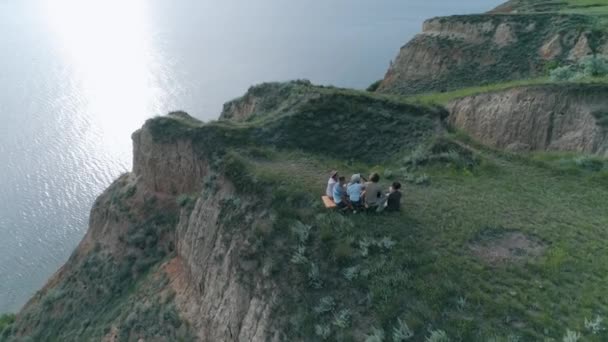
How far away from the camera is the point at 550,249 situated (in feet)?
40.3

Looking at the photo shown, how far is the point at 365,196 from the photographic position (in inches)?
548

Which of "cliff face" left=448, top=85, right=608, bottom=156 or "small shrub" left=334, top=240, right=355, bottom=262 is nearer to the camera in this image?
"small shrub" left=334, top=240, right=355, bottom=262

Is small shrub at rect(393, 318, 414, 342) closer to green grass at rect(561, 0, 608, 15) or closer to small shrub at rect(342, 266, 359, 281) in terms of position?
small shrub at rect(342, 266, 359, 281)

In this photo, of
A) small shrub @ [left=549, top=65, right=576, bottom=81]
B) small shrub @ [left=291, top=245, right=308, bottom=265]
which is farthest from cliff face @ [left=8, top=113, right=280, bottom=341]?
small shrub @ [left=549, top=65, right=576, bottom=81]

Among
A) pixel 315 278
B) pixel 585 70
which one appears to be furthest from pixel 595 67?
pixel 315 278

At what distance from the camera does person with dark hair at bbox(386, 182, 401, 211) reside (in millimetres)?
13812

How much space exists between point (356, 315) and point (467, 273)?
2.72m

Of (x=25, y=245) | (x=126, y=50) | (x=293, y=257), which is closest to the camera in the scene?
(x=293, y=257)

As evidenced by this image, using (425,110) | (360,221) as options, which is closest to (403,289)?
(360,221)

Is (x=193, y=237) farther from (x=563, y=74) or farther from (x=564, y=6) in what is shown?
(x=564, y=6)

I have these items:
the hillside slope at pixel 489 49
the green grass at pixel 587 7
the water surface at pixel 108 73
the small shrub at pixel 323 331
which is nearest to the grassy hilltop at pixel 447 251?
the small shrub at pixel 323 331

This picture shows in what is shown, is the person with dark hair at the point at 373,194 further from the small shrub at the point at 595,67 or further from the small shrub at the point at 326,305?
the small shrub at the point at 595,67

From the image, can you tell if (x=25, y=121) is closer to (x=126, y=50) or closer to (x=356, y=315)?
(x=126, y=50)

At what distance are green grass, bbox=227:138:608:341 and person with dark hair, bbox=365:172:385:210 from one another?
1.61ft
